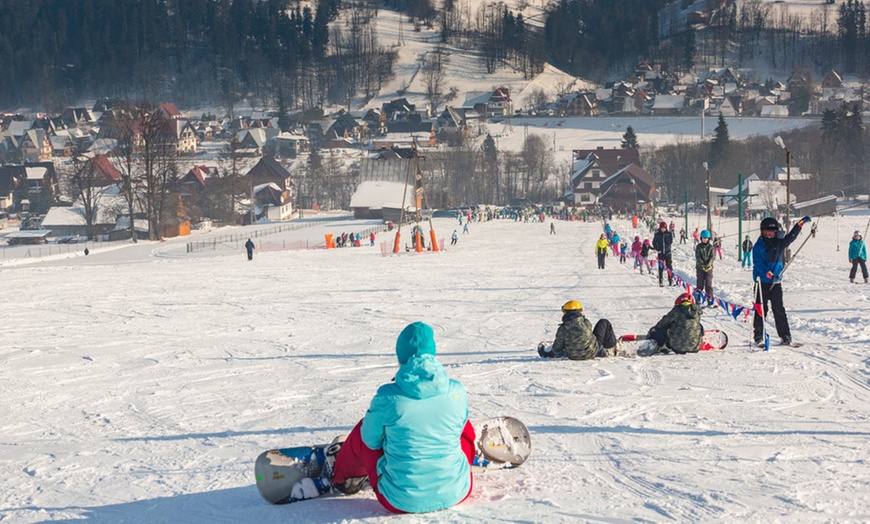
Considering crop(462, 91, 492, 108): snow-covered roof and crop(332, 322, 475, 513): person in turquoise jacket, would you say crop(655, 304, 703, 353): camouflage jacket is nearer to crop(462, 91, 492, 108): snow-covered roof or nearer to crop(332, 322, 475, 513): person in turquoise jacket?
crop(332, 322, 475, 513): person in turquoise jacket

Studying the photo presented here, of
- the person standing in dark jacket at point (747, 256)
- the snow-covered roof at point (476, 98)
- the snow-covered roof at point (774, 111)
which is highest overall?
the snow-covered roof at point (476, 98)

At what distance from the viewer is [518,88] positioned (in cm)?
15150

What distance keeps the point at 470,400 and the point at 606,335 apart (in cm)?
243

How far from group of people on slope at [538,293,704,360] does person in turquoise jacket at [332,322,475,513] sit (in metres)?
4.84

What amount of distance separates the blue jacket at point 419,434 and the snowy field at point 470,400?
15 centimetres

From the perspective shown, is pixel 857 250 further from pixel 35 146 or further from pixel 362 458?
pixel 35 146

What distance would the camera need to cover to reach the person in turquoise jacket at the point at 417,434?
4.75 metres

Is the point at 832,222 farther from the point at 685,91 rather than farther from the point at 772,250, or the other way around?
the point at 685,91

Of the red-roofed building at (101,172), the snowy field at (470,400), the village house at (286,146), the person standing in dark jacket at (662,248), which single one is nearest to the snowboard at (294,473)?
the snowy field at (470,400)

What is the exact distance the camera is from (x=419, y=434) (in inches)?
189

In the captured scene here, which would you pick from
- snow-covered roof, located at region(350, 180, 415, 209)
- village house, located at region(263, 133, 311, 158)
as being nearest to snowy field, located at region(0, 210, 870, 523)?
snow-covered roof, located at region(350, 180, 415, 209)

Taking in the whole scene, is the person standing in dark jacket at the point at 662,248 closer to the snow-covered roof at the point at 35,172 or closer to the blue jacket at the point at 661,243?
the blue jacket at the point at 661,243

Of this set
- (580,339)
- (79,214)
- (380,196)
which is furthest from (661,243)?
(79,214)

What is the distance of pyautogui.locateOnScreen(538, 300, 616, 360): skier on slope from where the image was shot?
386 inches
